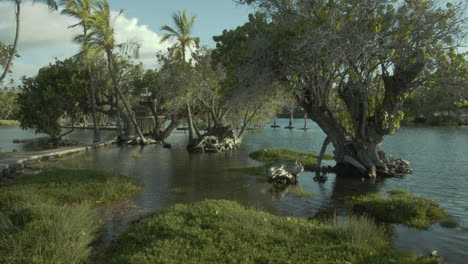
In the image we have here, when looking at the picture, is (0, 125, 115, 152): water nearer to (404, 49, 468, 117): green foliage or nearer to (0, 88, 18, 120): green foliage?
(404, 49, 468, 117): green foliage

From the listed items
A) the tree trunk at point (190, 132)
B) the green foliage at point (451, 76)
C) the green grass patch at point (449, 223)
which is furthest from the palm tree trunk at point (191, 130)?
the green grass patch at point (449, 223)

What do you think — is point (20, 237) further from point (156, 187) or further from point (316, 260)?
point (156, 187)

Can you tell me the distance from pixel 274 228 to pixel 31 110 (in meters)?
35.1

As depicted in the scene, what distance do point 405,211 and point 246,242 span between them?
627 cm

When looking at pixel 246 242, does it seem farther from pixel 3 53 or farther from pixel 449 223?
pixel 3 53

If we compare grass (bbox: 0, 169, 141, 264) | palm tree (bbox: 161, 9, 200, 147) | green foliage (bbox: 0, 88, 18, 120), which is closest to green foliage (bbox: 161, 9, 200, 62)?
palm tree (bbox: 161, 9, 200, 147)

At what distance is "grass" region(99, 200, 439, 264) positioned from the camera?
6672 mm

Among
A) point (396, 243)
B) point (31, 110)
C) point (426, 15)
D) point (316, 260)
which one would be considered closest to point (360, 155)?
point (426, 15)

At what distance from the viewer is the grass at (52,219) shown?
6.60 m

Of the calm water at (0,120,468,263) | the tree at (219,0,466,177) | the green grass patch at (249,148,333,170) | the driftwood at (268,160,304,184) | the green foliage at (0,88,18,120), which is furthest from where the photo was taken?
the green foliage at (0,88,18,120)

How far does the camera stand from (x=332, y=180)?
58.4 feet

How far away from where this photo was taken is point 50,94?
115ft

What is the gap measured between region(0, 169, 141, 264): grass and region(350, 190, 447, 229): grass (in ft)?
26.6

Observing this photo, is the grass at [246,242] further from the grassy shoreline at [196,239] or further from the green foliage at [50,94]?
the green foliage at [50,94]
